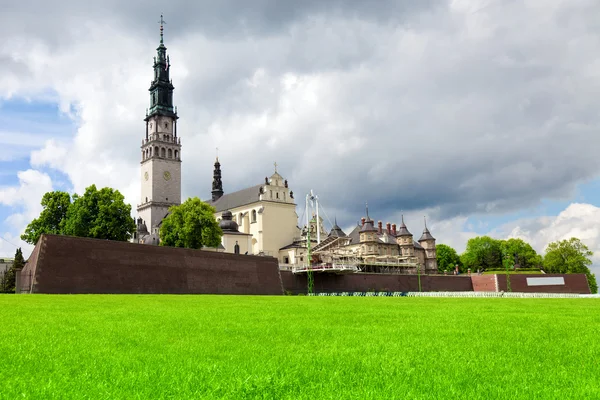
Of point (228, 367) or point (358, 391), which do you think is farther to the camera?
point (228, 367)

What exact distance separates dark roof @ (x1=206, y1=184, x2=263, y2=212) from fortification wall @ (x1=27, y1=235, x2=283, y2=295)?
42.7m

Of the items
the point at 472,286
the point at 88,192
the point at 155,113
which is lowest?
the point at 472,286

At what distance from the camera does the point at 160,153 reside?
11619 centimetres

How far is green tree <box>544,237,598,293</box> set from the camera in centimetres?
10162

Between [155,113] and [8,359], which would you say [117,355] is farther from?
[155,113]

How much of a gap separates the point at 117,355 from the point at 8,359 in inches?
56.8

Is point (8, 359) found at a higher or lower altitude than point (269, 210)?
lower

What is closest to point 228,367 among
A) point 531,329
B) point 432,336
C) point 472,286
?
point 432,336

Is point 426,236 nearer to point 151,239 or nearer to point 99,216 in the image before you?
point 151,239

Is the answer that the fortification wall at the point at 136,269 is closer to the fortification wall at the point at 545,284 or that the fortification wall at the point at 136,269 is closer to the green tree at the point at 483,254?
the fortification wall at the point at 545,284

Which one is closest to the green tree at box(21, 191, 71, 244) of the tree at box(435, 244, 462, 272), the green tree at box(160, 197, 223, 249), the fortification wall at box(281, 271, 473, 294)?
the green tree at box(160, 197, 223, 249)

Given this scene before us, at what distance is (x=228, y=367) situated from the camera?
684 centimetres

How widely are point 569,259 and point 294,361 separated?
10877 cm

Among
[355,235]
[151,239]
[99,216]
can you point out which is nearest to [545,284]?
[355,235]
